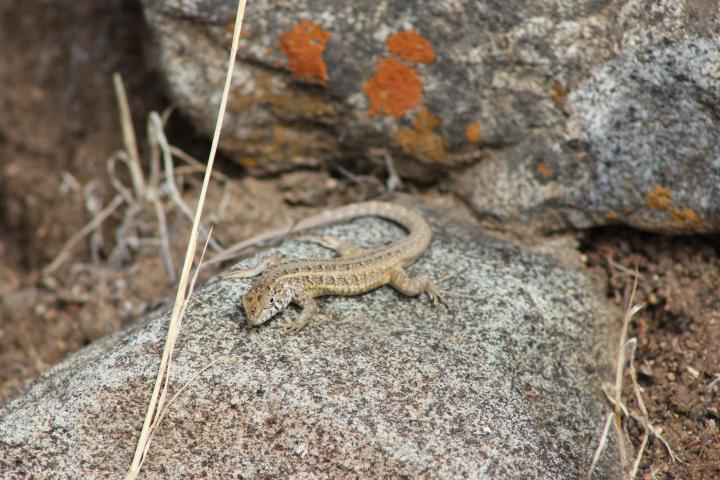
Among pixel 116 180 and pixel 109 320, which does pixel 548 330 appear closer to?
pixel 109 320

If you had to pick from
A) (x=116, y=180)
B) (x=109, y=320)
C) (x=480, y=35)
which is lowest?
(x=109, y=320)

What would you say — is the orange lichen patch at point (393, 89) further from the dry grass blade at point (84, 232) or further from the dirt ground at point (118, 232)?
the dry grass blade at point (84, 232)

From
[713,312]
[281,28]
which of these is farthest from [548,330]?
[281,28]

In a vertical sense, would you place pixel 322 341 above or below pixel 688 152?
below

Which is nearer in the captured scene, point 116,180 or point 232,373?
point 232,373

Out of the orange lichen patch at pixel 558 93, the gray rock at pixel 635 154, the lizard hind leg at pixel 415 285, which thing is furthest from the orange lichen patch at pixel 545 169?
the lizard hind leg at pixel 415 285

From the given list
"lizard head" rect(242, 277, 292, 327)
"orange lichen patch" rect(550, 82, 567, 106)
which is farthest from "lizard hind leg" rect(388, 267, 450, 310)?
"orange lichen patch" rect(550, 82, 567, 106)

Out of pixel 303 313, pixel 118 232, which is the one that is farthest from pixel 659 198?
pixel 118 232
